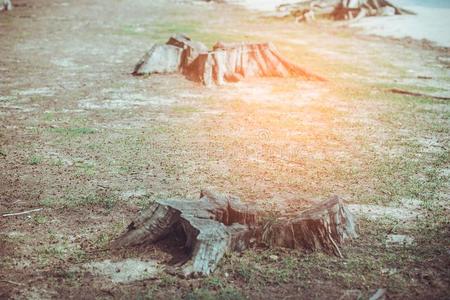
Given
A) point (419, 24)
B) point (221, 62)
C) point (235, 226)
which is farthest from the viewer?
point (419, 24)

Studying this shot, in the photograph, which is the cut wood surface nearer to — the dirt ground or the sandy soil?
the sandy soil

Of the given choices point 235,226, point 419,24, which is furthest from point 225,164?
point 419,24

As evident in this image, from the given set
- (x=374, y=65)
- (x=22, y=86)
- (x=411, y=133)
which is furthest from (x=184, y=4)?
(x=411, y=133)

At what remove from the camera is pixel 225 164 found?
6715mm

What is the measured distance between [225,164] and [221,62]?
18.9 feet

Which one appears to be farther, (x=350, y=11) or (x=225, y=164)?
(x=350, y=11)

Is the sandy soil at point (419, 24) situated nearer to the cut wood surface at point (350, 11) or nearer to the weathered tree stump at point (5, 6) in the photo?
the cut wood surface at point (350, 11)

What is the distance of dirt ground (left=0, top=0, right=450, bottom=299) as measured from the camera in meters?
4.07

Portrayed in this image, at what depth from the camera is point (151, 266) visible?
4273mm

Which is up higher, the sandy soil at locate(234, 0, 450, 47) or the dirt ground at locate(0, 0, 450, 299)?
the sandy soil at locate(234, 0, 450, 47)

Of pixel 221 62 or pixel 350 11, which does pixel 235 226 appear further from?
pixel 350 11

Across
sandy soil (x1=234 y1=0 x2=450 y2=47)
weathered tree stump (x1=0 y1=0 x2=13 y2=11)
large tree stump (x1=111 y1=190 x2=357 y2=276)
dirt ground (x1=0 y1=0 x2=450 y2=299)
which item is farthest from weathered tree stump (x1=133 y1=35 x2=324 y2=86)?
weathered tree stump (x1=0 y1=0 x2=13 y2=11)

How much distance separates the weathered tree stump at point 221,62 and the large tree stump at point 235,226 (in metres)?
7.53

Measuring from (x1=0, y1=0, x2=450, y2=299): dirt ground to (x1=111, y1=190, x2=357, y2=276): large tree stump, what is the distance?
130mm
